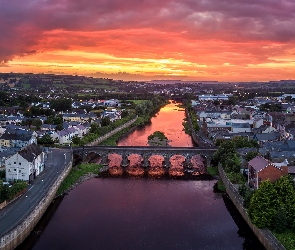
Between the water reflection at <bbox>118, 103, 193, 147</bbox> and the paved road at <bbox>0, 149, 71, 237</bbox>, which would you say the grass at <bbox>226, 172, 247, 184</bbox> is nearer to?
the paved road at <bbox>0, 149, 71, 237</bbox>

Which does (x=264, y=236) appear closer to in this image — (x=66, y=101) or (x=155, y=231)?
(x=155, y=231)

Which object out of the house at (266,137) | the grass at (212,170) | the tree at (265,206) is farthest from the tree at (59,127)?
the tree at (265,206)

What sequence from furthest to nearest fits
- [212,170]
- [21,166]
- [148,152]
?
[148,152] < [212,170] < [21,166]

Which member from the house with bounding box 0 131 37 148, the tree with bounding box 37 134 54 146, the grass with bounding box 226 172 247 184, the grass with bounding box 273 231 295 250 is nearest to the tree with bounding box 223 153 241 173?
the grass with bounding box 226 172 247 184

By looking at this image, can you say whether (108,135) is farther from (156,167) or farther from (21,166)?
(21,166)

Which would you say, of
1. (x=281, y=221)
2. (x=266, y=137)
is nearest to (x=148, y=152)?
(x=266, y=137)

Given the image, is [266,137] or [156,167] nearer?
[156,167]
